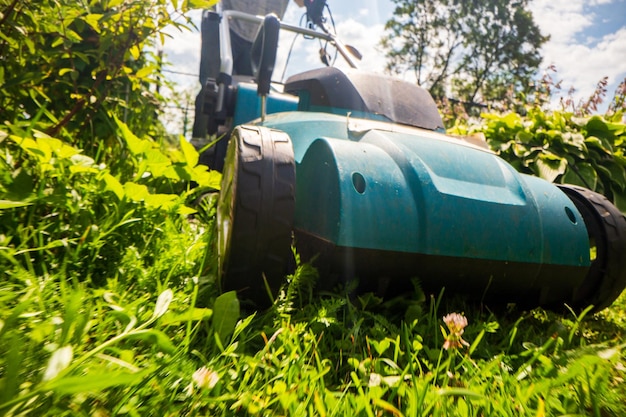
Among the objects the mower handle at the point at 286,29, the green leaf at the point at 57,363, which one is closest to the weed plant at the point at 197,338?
the green leaf at the point at 57,363

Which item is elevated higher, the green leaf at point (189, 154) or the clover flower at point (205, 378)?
the green leaf at point (189, 154)

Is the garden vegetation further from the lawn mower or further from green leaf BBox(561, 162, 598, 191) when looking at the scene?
green leaf BBox(561, 162, 598, 191)

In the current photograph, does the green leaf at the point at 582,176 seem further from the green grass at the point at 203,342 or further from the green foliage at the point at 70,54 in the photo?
the green foliage at the point at 70,54

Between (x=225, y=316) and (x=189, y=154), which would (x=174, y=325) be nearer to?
(x=225, y=316)

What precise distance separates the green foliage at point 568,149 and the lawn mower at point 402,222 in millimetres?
1587

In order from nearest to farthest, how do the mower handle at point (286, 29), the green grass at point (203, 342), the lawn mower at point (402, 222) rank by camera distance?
1. the green grass at point (203, 342)
2. the lawn mower at point (402, 222)
3. the mower handle at point (286, 29)

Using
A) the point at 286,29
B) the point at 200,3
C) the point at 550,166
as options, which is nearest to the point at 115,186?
the point at 200,3

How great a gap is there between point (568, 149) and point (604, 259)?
2.03 m

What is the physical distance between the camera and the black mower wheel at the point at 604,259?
1.42 metres

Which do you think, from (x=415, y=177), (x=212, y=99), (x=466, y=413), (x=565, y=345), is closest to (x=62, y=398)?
(x=466, y=413)

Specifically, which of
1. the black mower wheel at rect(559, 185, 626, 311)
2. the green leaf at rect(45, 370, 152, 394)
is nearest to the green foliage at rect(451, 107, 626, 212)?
the black mower wheel at rect(559, 185, 626, 311)

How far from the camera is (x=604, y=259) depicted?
4.71 feet

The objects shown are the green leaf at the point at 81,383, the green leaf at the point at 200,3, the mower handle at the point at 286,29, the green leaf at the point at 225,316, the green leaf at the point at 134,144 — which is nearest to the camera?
the green leaf at the point at 81,383

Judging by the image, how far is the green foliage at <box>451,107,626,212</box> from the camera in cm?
297
